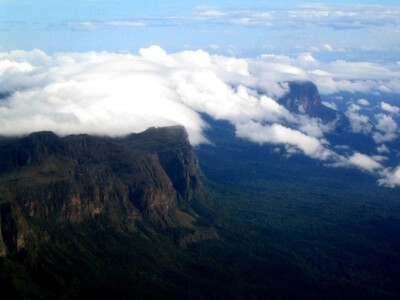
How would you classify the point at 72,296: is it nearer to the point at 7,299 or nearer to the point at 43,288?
the point at 43,288

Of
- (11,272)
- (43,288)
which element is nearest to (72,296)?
(43,288)

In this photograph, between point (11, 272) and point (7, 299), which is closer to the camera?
point (7, 299)

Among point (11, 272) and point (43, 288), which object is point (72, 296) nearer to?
point (43, 288)

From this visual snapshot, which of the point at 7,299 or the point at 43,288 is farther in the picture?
the point at 43,288
